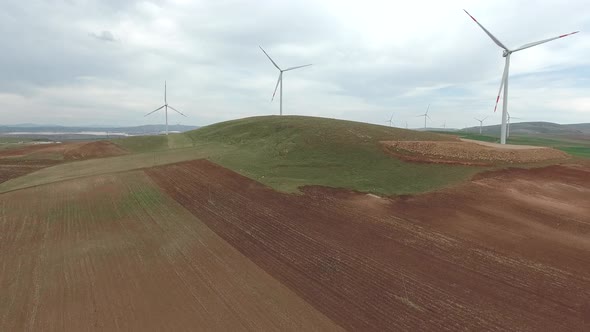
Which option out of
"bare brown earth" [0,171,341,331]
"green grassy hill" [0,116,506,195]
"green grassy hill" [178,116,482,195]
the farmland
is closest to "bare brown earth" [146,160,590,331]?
the farmland

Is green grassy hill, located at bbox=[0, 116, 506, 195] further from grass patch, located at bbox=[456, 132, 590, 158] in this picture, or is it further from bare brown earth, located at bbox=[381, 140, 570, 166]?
grass patch, located at bbox=[456, 132, 590, 158]

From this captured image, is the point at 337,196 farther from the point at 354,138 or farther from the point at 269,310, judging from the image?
the point at 354,138

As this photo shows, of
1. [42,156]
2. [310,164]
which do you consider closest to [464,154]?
[310,164]

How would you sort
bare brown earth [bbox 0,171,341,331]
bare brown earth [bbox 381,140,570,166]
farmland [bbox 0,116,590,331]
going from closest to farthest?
1. bare brown earth [bbox 0,171,341,331]
2. farmland [bbox 0,116,590,331]
3. bare brown earth [bbox 381,140,570,166]

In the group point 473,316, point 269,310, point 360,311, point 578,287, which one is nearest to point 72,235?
point 269,310

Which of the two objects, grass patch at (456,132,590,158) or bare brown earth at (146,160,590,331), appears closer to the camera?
bare brown earth at (146,160,590,331)

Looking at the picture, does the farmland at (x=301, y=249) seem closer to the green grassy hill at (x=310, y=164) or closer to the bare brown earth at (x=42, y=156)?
the green grassy hill at (x=310, y=164)

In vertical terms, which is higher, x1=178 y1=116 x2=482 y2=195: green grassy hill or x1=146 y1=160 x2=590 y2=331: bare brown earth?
x1=178 y1=116 x2=482 y2=195: green grassy hill

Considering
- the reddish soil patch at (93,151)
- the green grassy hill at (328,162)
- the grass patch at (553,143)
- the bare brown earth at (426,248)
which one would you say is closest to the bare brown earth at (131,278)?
the bare brown earth at (426,248)

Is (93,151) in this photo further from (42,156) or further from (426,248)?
(426,248)
